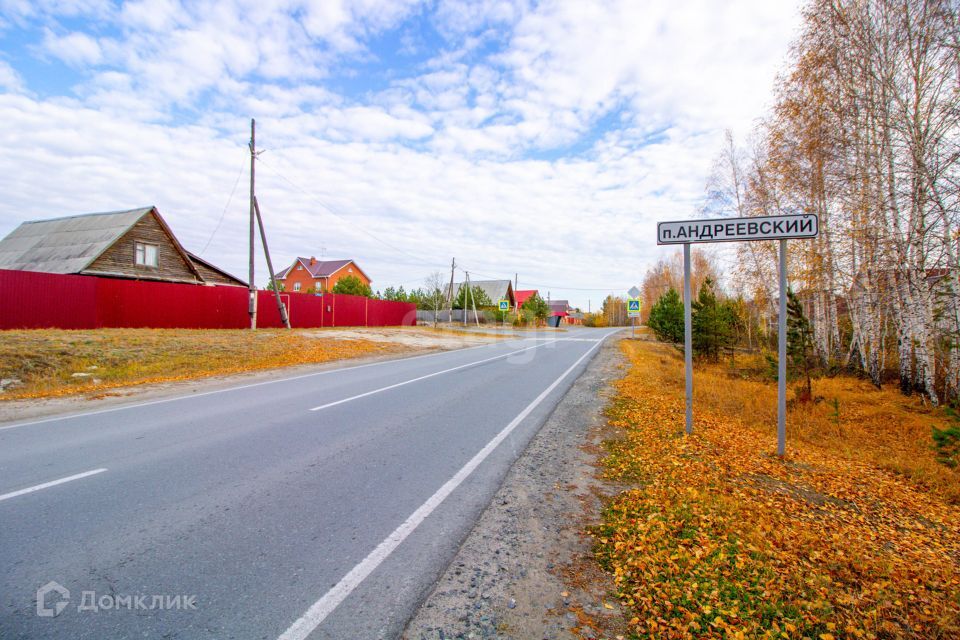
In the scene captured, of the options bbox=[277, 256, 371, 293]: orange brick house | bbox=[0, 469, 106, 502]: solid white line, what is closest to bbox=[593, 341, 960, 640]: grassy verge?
bbox=[0, 469, 106, 502]: solid white line

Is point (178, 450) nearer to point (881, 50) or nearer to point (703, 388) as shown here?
point (703, 388)

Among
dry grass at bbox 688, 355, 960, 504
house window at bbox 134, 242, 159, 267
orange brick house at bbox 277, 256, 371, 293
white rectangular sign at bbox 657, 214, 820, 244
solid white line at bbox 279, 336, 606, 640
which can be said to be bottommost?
dry grass at bbox 688, 355, 960, 504

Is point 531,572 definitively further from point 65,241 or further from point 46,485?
point 65,241

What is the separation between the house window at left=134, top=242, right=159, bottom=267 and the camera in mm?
26625

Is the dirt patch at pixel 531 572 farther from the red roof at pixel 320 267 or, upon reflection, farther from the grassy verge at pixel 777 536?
the red roof at pixel 320 267

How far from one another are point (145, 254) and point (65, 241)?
467 centimetres

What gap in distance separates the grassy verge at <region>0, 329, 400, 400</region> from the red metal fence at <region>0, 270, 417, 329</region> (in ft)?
9.89

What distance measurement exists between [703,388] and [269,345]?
15.4 meters

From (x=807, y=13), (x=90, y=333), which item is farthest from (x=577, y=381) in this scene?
(x=90, y=333)

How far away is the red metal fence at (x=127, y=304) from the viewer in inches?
653

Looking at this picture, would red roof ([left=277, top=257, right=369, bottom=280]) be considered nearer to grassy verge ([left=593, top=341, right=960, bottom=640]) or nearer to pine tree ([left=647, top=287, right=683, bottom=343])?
pine tree ([left=647, top=287, right=683, bottom=343])

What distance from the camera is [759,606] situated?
95.3 inches

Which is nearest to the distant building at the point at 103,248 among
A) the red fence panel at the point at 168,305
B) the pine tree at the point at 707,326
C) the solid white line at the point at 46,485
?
the red fence panel at the point at 168,305

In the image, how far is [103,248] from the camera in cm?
2470
